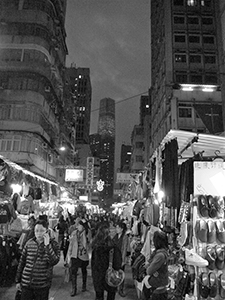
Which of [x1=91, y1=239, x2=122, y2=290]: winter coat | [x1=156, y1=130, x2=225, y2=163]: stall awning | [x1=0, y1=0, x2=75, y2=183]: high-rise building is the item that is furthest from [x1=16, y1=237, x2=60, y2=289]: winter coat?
[x1=0, y1=0, x2=75, y2=183]: high-rise building

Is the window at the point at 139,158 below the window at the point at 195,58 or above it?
below

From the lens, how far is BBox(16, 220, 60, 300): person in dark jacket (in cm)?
382

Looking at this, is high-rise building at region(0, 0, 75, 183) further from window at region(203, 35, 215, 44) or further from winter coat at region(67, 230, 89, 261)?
window at region(203, 35, 215, 44)

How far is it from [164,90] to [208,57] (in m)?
7.89

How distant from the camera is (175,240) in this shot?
7.04m

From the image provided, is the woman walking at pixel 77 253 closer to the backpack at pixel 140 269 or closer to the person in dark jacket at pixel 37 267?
the backpack at pixel 140 269

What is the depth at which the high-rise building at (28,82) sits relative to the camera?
23719 mm

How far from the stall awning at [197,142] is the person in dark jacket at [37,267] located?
11.5 feet

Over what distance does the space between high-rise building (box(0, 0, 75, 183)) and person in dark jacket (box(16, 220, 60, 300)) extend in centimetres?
1998

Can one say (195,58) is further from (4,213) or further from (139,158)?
(4,213)

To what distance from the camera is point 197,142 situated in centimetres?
622

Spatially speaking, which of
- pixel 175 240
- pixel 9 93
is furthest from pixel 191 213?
pixel 9 93

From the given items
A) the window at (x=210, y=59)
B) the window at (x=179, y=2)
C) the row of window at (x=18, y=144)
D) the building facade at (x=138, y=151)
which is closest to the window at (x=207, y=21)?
the window at (x=179, y=2)

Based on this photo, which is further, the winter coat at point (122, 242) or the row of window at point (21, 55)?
the row of window at point (21, 55)
